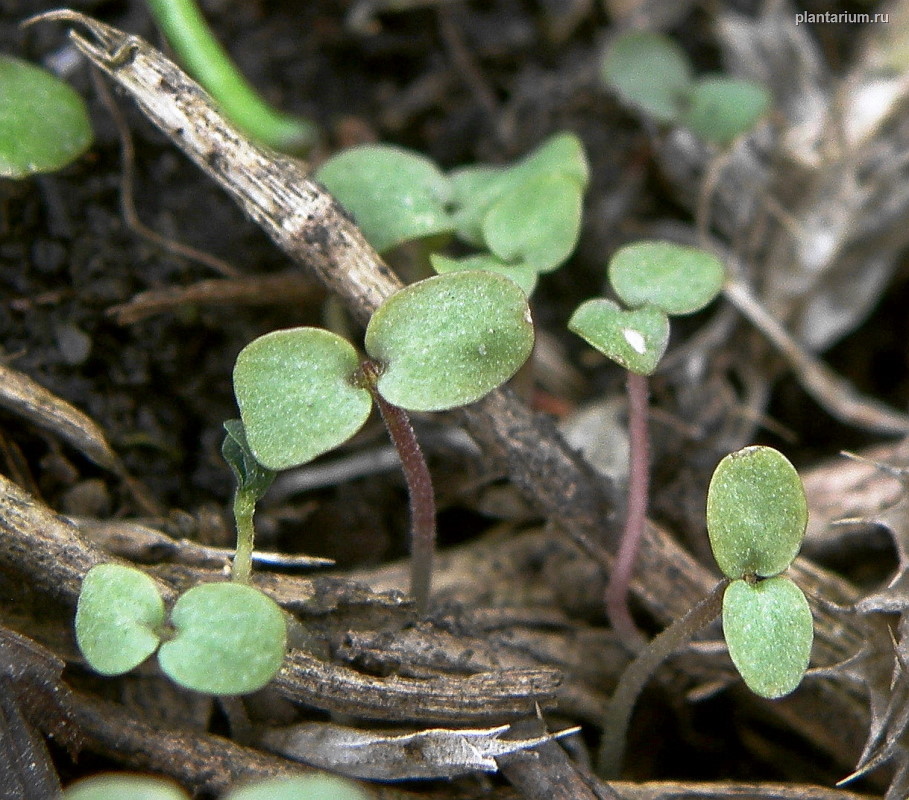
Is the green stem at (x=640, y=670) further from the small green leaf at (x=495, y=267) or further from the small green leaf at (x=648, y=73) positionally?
the small green leaf at (x=648, y=73)

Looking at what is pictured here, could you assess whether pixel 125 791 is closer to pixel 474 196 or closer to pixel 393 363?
pixel 393 363

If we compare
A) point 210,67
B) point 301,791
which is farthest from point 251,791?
point 210,67

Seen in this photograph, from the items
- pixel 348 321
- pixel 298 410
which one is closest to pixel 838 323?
pixel 348 321

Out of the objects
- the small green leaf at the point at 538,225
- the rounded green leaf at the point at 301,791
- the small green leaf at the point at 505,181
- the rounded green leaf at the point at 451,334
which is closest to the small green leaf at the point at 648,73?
the small green leaf at the point at 505,181

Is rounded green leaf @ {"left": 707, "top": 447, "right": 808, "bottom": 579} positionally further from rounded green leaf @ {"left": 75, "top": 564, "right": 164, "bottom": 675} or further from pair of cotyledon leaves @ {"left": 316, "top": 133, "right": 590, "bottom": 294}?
rounded green leaf @ {"left": 75, "top": 564, "right": 164, "bottom": 675}

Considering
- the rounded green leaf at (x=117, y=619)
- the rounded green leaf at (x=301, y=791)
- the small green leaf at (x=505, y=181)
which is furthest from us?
the small green leaf at (x=505, y=181)

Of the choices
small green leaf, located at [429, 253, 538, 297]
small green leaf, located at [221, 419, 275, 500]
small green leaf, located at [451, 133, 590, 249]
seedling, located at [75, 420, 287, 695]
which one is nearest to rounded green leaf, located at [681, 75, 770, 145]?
small green leaf, located at [451, 133, 590, 249]
